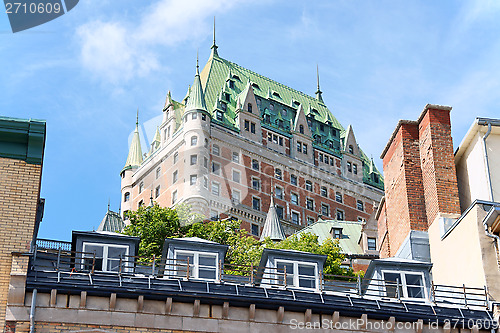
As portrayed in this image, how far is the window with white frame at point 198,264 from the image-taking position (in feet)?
100

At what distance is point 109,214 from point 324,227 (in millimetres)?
30873

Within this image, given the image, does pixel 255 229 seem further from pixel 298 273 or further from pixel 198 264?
pixel 198 264

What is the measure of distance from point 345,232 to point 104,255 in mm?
77294

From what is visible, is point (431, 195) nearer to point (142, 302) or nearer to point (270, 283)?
point (270, 283)

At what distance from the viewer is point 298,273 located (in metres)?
31.5

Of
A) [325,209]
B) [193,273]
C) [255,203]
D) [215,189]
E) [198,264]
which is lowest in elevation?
[193,273]

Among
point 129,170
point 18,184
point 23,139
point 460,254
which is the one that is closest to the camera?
point 18,184

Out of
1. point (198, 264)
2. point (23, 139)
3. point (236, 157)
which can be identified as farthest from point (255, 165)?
point (23, 139)

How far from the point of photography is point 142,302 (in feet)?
90.9

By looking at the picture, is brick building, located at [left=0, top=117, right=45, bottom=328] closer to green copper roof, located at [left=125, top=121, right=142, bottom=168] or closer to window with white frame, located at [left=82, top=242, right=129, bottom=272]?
window with white frame, located at [left=82, top=242, right=129, bottom=272]

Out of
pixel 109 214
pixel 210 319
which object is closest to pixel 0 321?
pixel 210 319

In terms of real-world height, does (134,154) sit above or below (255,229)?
above
